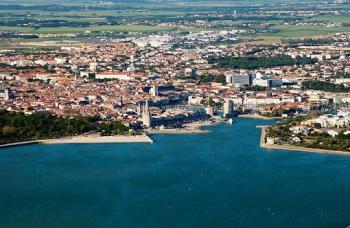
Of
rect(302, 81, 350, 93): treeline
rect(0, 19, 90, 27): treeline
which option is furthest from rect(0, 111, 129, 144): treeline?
rect(0, 19, 90, 27): treeline

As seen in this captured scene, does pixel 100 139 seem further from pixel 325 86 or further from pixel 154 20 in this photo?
pixel 154 20

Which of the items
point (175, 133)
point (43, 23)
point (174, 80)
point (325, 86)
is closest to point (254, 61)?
point (174, 80)

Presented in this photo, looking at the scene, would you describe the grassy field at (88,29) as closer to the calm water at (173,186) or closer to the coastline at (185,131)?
the coastline at (185,131)

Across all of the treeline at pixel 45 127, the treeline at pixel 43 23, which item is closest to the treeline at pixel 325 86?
the treeline at pixel 45 127

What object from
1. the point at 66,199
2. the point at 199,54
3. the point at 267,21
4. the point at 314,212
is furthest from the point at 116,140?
the point at 267,21

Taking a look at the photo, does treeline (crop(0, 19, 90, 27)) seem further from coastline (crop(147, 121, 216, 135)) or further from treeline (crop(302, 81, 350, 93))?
coastline (crop(147, 121, 216, 135))
